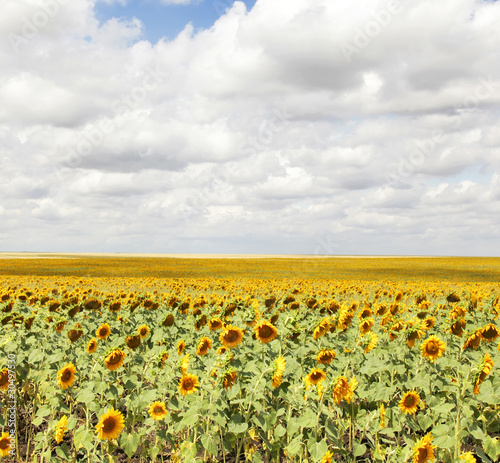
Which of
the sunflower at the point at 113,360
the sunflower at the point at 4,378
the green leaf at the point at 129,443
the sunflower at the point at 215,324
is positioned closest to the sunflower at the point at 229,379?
the green leaf at the point at 129,443

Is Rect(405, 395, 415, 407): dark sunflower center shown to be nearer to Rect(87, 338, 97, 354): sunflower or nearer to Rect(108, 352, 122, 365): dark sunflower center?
Rect(108, 352, 122, 365): dark sunflower center

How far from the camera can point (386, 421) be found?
16.5 feet

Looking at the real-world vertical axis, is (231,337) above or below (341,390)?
above

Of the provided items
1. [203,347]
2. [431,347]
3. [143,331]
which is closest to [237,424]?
[203,347]

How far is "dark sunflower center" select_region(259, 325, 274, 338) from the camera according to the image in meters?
5.24

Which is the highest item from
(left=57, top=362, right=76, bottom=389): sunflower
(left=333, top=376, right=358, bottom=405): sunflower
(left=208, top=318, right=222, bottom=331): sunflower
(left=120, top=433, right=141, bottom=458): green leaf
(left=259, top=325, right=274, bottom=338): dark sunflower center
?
(left=259, top=325, right=274, bottom=338): dark sunflower center

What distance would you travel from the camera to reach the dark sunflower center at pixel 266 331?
17.2 ft

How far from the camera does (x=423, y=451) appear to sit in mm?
3975

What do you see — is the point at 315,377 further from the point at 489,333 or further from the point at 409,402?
the point at 489,333

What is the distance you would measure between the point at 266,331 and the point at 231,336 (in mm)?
446

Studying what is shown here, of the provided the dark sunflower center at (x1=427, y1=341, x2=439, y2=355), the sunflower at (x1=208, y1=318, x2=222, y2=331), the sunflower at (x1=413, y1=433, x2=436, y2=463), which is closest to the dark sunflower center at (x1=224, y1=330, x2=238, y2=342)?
the sunflower at (x1=208, y1=318, x2=222, y2=331)

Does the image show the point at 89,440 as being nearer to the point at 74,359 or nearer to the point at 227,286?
the point at 74,359

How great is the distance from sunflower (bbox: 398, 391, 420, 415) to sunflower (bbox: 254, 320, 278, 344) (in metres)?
1.69

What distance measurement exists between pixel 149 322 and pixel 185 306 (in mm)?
932
